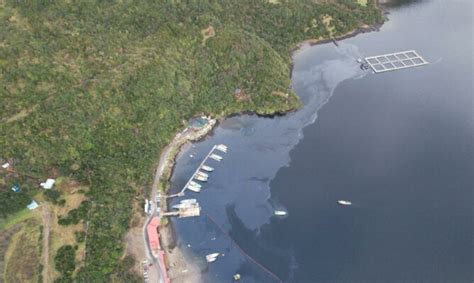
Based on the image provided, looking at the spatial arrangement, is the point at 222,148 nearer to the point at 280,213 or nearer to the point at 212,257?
the point at 280,213

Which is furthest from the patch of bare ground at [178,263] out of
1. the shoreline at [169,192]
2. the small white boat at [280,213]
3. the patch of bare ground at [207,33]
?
the patch of bare ground at [207,33]

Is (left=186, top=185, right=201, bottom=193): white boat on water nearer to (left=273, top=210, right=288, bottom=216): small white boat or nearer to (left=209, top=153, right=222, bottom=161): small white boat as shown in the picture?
(left=209, top=153, right=222, bottom=161): small white boat

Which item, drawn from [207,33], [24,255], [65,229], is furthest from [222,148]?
[24,255]

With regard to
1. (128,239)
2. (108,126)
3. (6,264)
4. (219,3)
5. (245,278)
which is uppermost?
(219,3)

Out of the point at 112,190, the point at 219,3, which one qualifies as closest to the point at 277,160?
the point at 112,190

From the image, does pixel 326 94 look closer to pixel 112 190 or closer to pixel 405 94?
pixel 405 94

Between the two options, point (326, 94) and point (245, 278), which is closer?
point (245, 278)
